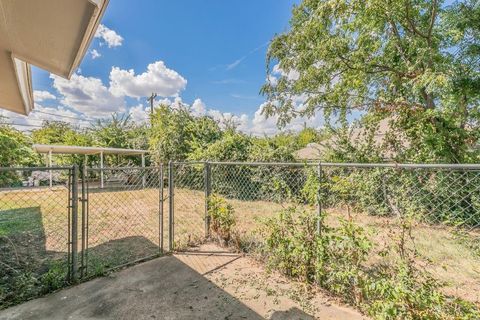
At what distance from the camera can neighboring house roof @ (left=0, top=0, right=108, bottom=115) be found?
169 centimetres

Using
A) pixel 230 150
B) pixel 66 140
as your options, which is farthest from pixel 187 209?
pixel 66 140

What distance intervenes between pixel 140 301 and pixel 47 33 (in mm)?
2794

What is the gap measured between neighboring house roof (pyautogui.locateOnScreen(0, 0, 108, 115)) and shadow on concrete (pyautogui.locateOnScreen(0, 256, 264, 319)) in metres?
2.56

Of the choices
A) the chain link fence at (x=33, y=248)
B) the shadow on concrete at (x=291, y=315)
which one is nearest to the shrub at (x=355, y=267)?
the shadow on concrete at (x=291, y=315)

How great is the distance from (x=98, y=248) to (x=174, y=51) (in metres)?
14.0

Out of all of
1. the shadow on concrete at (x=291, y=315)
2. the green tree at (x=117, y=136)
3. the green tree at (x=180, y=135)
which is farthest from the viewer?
the green tree at (x=117, y=136)

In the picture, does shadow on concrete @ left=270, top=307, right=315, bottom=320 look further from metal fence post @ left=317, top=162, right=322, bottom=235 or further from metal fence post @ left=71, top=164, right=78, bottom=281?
metal fence post @ left=71, top=164, right=78, bottom=281

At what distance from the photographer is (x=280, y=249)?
3.37m

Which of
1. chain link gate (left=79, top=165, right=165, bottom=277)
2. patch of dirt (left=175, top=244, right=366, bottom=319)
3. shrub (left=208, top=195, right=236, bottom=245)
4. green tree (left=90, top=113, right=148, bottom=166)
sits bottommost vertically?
patch of dirt (left=175, top=244, right=366, bottom=319)

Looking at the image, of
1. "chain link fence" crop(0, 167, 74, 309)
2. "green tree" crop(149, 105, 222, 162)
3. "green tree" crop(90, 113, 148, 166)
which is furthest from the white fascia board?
"green tree" crop(90, 113, 148, 166)

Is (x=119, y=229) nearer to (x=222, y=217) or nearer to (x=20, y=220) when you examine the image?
(x=222, y=217)

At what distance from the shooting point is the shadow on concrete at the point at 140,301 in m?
2.60

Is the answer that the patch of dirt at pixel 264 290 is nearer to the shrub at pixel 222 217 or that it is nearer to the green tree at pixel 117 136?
the shrub at pixel 222 217

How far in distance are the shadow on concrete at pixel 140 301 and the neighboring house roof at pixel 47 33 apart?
2.56 m
